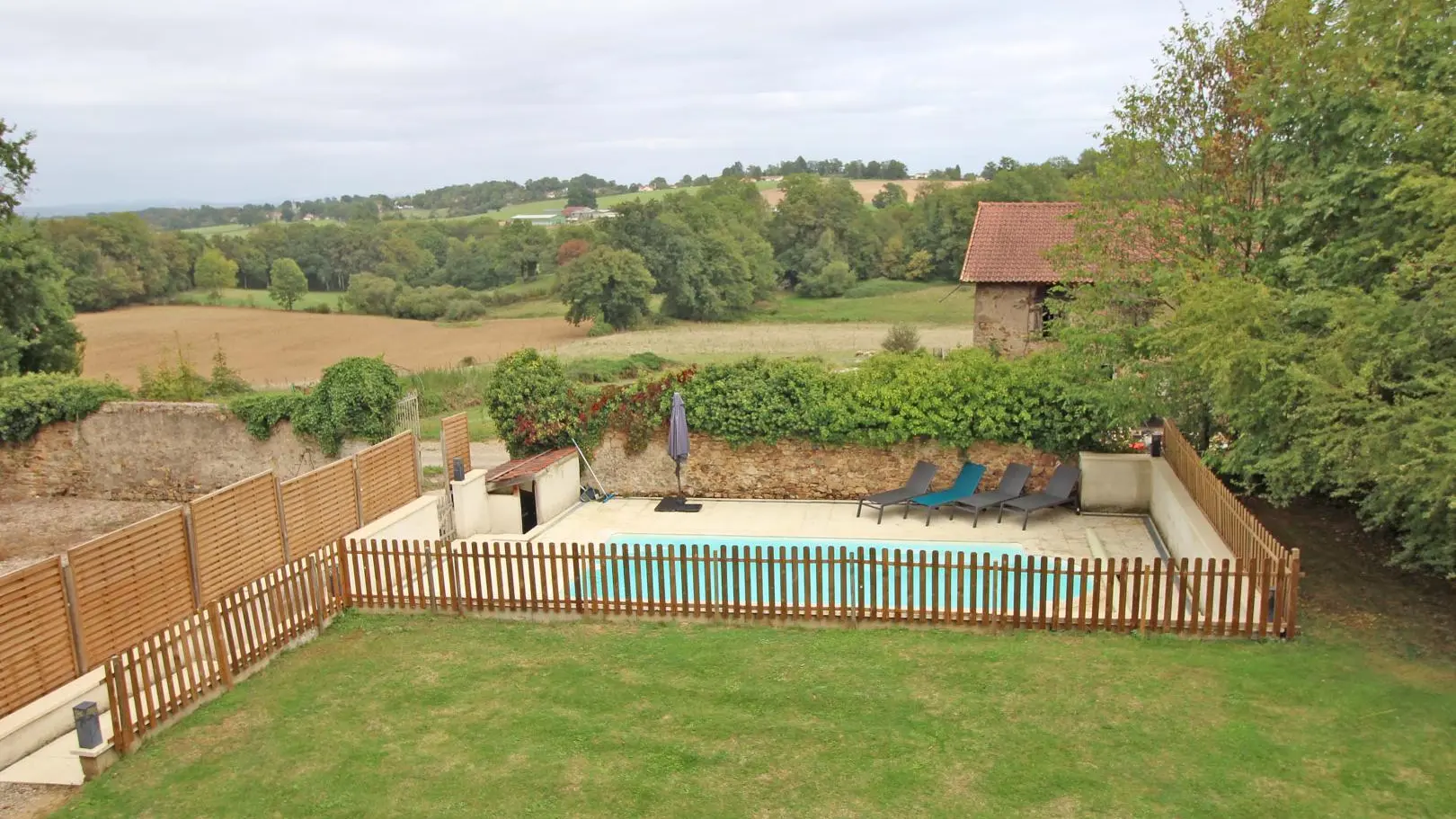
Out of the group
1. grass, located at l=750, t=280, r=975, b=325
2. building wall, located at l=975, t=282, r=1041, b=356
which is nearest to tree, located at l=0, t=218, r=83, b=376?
building wall, located at l=975, t=282, r=1041, b=356

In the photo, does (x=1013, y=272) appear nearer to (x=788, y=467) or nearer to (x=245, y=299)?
(x=788, y=467)

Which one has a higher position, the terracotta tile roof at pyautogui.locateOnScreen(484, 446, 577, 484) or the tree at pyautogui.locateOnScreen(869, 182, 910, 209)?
the tree at pyautogui.locateOnScreen(869, 182, 910, 209)

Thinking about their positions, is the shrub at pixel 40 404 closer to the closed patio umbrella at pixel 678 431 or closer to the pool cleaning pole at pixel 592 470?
the pool cleaning pole at pixel 592 470

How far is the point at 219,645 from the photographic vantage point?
875 cm

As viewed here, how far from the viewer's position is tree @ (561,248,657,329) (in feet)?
202

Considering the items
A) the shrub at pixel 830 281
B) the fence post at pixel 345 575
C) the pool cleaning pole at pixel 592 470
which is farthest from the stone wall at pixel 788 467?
the shrub at pixel 830 281

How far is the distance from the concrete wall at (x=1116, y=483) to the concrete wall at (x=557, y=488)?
8.03 metres

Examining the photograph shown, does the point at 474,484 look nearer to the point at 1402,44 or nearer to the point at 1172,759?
the point at 1172,759

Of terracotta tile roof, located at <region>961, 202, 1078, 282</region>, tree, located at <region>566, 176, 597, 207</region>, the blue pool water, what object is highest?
tree, located at <region>566, 176, 597, 207</region>

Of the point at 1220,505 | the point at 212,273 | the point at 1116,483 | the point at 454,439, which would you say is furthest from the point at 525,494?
the point at 212,273

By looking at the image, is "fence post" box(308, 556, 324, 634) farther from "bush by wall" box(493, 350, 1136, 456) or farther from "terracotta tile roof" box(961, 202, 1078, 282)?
"terracotta tile roof" box(961, 202, 1078, 282)

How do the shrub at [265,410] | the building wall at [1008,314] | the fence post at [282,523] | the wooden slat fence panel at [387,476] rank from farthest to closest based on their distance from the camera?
the building wall at [1008,314]
the shrub at [265,410]
the wooden slat fence panel at [387,476]
the fence post at [282,523]

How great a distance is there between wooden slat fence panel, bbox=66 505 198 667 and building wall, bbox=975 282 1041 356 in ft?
59.8

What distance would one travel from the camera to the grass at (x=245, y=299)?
2945 inches
